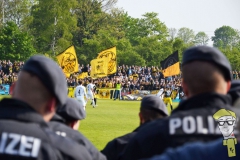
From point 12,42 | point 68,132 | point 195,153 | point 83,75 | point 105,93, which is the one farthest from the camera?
point 12,42

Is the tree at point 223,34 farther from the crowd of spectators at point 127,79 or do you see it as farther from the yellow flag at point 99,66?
the yellow flag at point 99,66

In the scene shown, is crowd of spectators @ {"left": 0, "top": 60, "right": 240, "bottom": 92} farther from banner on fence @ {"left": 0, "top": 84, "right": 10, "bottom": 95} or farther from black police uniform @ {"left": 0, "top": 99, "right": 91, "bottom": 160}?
black police uniform @ {"left": 0, "top": 99, "right": 91, "bottom": 160}

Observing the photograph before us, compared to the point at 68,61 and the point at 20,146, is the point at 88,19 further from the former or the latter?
the point at 20,146

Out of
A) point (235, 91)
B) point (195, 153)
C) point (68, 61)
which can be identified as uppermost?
point (68, 61)

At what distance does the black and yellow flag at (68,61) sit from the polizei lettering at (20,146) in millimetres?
35652

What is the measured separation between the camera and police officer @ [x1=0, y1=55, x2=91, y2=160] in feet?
10.6

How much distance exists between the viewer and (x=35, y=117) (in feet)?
11.1

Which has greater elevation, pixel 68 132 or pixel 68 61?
pixel 68 61

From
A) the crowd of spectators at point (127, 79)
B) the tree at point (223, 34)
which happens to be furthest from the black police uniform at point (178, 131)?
the tree at point (223, 34)

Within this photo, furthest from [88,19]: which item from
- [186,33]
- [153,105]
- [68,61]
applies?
[153,105]

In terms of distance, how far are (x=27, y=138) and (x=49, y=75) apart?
45 centimetres

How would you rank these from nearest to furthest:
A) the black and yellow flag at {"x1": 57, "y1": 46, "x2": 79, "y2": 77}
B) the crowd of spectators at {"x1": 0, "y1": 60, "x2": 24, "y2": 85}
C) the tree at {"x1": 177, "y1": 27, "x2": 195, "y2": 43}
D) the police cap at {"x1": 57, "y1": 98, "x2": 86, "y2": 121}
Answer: the police cap at {"x1": 57, "y1": 98, "x2": 86, "y2": 121} < the black and yellow flag at {"x1": 57, "y1": 46, "x2": 79, "y2": 77} < the crowd of spectators at {"x1": 0, "y1": 60, "x2": 24, "y2": 85} < the tree at {"x1": 177, "y1": 27, "x2": 195, "y2": 43}

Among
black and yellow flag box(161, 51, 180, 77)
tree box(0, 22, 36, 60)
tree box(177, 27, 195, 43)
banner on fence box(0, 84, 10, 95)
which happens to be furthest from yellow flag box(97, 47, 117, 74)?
tree box(177, 27, 195, 43)

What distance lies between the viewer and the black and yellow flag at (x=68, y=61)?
3897cm
